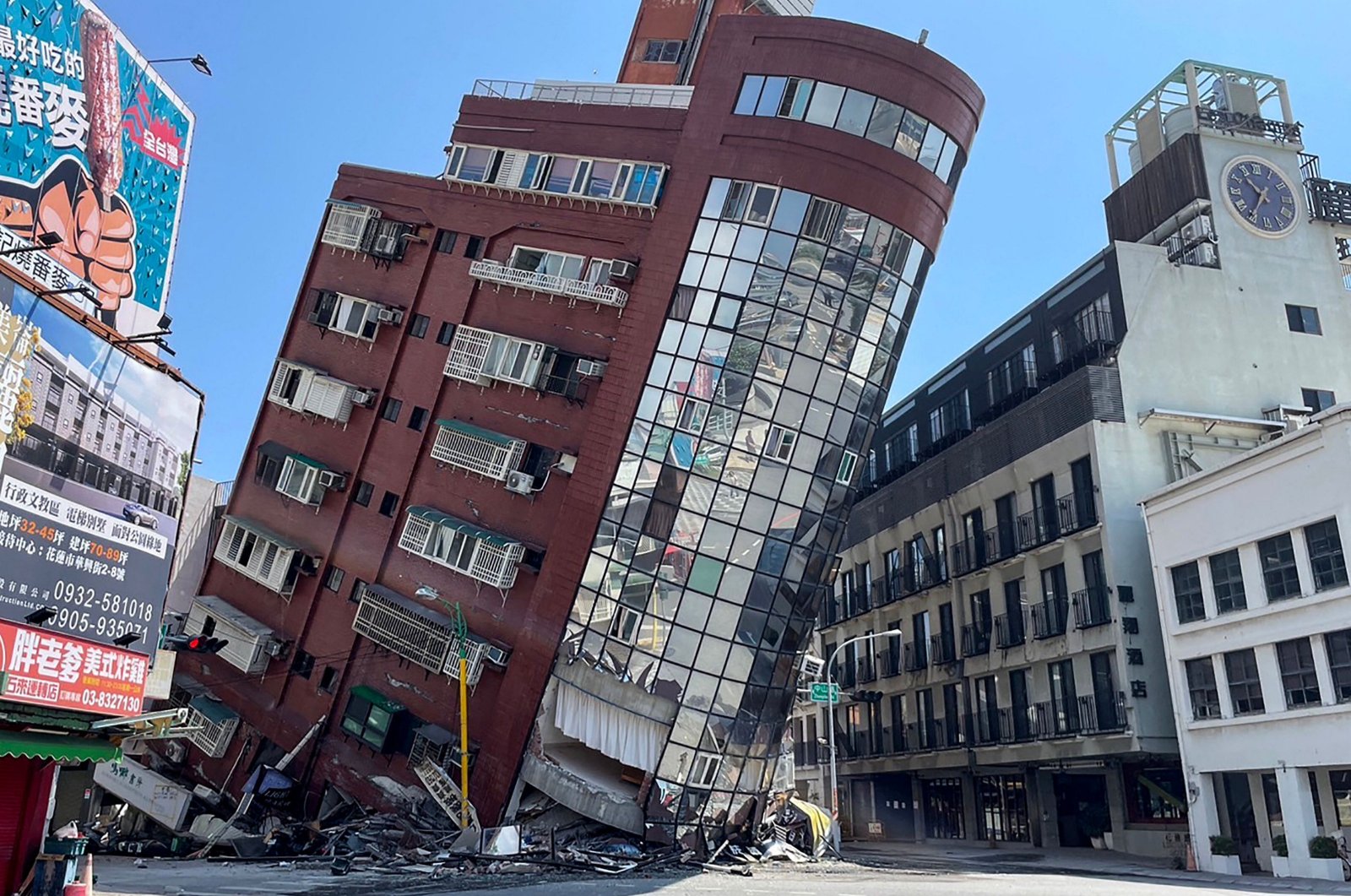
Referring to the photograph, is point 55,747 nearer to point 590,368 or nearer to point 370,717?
point 370,717

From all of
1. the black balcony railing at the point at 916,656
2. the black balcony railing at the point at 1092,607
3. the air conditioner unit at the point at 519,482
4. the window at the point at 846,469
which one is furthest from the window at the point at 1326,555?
the air conditioner unit at the point at 519,482

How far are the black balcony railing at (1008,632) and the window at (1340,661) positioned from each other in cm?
1517

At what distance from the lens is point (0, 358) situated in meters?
19.7

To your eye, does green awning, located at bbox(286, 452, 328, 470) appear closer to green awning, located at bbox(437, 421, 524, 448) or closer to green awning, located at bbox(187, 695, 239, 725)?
green awning, located at bbox(437, 421, 524, 448)

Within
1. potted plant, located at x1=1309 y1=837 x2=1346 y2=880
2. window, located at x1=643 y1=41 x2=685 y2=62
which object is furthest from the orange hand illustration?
potted plant, located at x1=1309 y1=837 x2=1346 y2=880

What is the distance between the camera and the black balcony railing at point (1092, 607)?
4141 cm

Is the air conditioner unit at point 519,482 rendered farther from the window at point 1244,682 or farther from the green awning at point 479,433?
the window at point 1244,682

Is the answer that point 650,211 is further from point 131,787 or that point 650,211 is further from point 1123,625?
point 131,787

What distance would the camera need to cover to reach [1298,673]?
33.6 m

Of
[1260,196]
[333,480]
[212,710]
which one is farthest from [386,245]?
[1260,196]

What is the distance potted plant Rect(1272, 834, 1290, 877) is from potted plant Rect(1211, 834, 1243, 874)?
1144mm

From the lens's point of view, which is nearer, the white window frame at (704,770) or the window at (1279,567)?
the window at (1279,567)

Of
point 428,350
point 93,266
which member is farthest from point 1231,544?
point 93,266

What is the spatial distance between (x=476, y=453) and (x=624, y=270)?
8482mm
